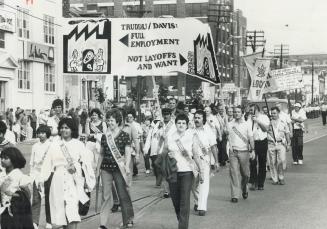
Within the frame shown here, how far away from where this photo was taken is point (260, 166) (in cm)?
1384

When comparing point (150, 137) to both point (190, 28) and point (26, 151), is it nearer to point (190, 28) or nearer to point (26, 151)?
point (190, 28)

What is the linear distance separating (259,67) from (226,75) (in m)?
67.2

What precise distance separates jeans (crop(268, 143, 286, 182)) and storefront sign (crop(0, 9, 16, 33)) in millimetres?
22303

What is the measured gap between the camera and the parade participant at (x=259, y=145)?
13.6m

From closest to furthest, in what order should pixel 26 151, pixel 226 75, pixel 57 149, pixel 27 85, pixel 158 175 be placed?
pixel 57 149
pixel 158 175
pixel 26 151
pixel 27 85
pixel 226 75

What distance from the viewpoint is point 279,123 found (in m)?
15.1

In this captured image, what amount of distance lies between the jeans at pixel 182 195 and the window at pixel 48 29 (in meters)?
32.5

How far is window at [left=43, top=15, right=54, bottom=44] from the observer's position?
4022cm

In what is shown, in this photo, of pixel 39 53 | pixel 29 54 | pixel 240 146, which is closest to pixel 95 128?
pixel 240 146

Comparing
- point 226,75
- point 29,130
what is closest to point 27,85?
point 29,130

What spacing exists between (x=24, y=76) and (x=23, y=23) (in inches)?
119

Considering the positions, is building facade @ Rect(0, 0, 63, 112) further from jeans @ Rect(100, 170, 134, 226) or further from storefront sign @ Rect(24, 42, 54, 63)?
jeans @ Rect(100, 170, 134, 226)

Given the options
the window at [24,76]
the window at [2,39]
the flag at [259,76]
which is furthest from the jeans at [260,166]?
the window at [24,76]

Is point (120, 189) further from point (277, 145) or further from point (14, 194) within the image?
point (277, 145)
